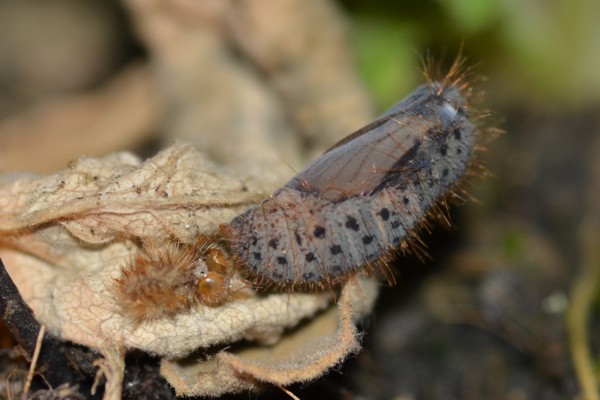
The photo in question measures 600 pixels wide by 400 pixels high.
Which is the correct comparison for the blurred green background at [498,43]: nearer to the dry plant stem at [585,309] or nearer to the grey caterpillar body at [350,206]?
the dry plant stem at [585,309]

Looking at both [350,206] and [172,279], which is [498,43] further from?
[172,279]

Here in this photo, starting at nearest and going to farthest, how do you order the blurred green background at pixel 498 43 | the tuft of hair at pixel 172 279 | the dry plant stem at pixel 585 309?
the tuft of hair at pixel 172 279 → the dry plant stem at pixel 585 309 → the blurred green background at pixel 498 43

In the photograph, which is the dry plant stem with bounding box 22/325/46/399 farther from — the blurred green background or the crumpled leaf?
the blurred green background

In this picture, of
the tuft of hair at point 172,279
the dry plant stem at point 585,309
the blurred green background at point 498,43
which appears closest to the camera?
the tuft of hair at point 172,279

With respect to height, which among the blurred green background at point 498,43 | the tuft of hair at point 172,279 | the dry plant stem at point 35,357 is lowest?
the dry plant stem at point 35,357

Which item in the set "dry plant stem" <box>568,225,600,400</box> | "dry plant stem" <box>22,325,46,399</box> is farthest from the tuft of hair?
"dry plant stem" <box>568,225,600,400</box>

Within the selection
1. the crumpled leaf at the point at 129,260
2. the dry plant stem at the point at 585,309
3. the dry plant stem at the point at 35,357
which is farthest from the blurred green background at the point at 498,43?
the dry plant stem at the point at 35,357

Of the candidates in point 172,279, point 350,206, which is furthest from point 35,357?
point 350,206
